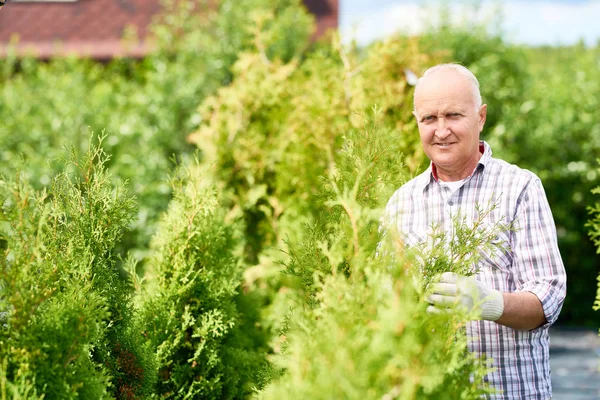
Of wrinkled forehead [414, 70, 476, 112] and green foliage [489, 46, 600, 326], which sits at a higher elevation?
green foliage [489, 46, 600, 326]

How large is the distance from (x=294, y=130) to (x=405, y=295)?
4681 mm

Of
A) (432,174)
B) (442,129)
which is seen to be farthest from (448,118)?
(432,174)

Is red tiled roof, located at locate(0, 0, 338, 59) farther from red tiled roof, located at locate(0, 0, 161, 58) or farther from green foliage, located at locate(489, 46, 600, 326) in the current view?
green foliage, located at locate(489, 46, 600, 326)

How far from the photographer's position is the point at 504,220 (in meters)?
2.97

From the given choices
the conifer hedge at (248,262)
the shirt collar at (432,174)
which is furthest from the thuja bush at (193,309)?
the shirt collar at (432,174)

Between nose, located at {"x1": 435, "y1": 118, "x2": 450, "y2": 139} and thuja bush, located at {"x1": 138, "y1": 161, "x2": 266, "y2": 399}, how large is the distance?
1.53 metres

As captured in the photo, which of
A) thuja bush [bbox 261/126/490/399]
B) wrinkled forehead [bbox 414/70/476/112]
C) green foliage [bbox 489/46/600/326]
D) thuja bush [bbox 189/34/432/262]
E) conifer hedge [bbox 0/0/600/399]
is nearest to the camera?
thuja bush [bbox 261/126/490/399]

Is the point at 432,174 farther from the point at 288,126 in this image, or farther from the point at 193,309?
the point at 288,126

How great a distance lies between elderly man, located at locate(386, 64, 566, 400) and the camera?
2.87m

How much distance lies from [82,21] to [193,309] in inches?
666

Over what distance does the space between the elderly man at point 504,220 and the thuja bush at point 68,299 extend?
1.24 metres

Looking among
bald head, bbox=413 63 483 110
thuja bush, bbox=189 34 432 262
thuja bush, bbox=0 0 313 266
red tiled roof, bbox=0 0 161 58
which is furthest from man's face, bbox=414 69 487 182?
red tiled roof, bbox=0 0 161 58

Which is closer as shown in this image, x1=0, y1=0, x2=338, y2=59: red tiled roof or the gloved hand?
the gloved hand

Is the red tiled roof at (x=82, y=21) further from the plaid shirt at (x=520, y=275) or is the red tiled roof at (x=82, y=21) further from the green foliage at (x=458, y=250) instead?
the green foliage at (x=458, y=250)
